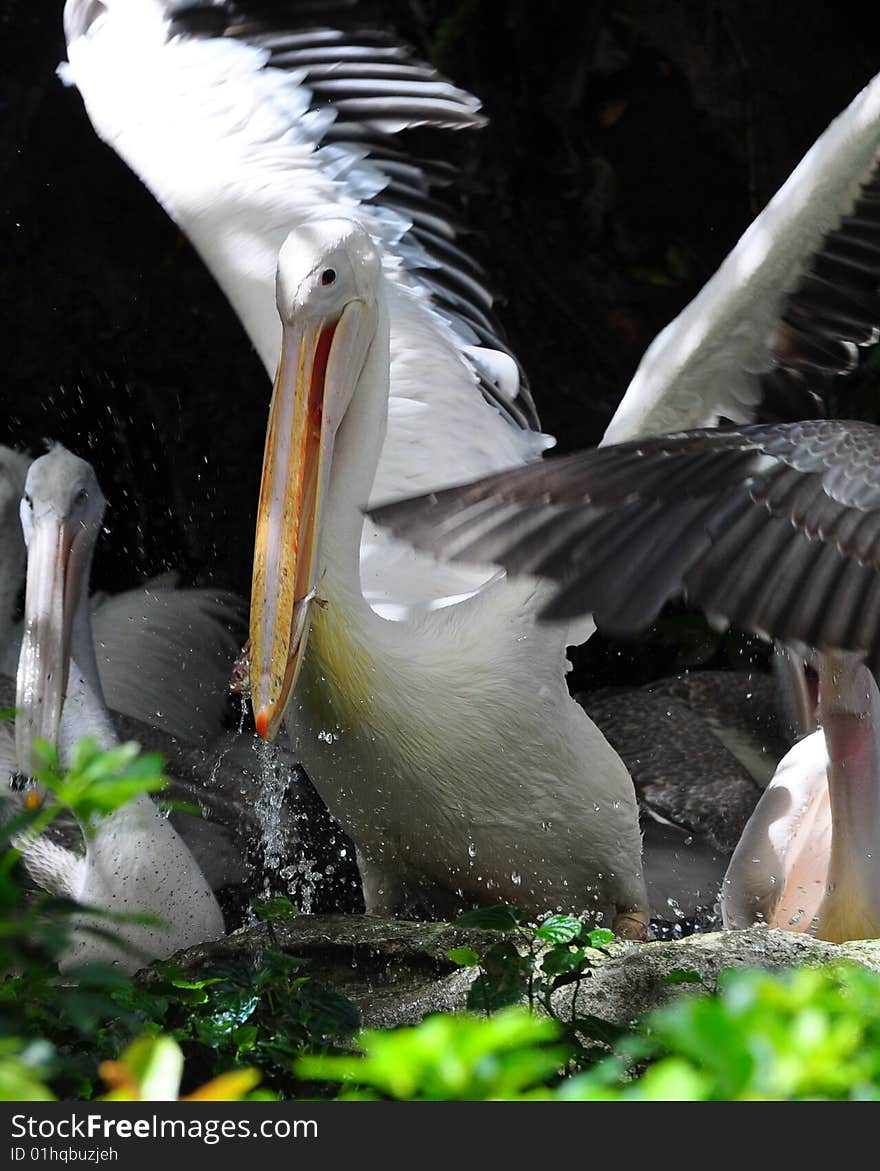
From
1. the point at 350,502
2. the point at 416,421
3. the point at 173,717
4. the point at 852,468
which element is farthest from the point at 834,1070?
the point at 173,717

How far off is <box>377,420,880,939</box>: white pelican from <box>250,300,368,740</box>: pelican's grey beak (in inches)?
14.7

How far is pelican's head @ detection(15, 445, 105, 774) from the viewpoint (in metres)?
3.82

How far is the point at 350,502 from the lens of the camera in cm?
311

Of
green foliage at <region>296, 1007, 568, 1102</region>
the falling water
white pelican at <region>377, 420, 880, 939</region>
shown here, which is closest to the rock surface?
white pelican at <region>377, 420, 880, 939</region>

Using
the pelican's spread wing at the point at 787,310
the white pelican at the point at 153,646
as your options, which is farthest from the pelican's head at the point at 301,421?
the white pelican at the point at 153,646

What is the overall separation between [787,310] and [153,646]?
2.32 meters

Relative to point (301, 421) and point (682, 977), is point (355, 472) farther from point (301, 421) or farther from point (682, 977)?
point (682, 977)

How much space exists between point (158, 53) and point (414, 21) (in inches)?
81.1

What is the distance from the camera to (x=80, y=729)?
381cm

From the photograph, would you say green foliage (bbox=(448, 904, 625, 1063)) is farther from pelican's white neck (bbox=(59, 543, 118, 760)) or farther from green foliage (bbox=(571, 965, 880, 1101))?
pelican's white neck (bbox=(59, 543, 118, 760))

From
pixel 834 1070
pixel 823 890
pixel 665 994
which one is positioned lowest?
pixel 823 890

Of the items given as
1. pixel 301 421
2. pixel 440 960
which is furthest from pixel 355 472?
pixel 440 960

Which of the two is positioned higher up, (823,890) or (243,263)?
(243,263)

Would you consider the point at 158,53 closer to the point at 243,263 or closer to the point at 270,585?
the point at 243,263
